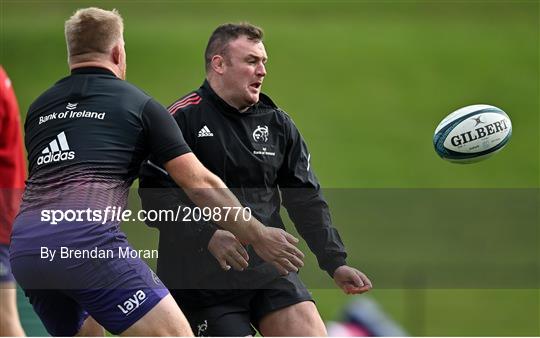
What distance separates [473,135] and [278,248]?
6.18 ft

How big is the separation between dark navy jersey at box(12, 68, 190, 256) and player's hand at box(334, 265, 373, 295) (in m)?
1.30

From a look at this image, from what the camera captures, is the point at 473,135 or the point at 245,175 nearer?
the point at 245,175

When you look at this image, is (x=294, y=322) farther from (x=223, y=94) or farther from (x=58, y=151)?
(x=58, y=151)

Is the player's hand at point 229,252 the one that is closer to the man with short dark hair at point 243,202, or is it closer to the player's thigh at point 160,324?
the man with short dark hair at point 243,202

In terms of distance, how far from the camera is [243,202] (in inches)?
238

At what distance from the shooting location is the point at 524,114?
3200cm

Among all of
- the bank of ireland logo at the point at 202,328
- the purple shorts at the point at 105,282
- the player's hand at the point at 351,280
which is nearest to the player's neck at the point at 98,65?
the purple shorts at the point at 105,282

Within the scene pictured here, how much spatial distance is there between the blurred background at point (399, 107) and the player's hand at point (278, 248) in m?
12.6

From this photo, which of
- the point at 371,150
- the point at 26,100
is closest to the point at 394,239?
the point at 371,150

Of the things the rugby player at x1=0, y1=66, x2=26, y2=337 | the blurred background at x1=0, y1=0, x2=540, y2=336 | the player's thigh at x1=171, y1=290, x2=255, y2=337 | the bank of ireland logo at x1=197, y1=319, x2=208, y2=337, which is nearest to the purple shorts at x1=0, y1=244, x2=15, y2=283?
the rugby player at x1=0, y1=66, x2=26, y2=337

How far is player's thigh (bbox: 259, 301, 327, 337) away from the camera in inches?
240

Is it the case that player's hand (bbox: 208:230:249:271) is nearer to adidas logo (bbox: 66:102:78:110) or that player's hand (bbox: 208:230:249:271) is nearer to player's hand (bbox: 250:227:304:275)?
player's hand (bbox: 250:227:304:275)

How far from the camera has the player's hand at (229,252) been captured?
5855 millimetres

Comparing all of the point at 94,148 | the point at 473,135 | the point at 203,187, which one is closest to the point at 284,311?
the point at 203,187
